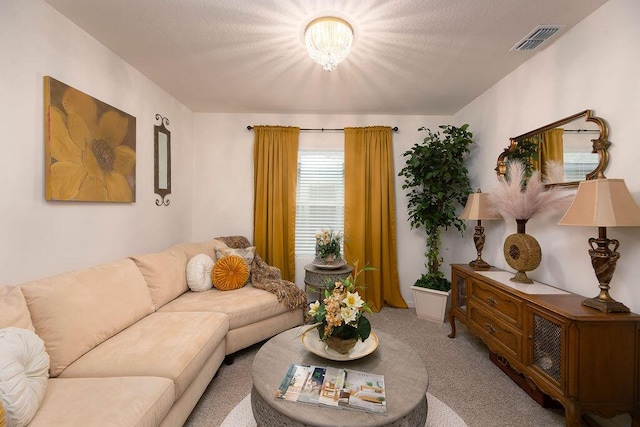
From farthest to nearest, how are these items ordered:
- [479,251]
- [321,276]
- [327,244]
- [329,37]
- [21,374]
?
[327,244]
[321,276]
[479,251]
[329,37]
[21,374]

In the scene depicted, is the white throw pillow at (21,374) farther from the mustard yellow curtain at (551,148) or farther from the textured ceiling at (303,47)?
the mustard yellow curtain at (551,148)

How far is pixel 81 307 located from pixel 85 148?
3.67ft

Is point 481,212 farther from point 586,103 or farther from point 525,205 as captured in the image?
point 586,103

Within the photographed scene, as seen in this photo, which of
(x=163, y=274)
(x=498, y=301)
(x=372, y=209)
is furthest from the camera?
(x=372, y=209)

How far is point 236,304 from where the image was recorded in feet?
7.34

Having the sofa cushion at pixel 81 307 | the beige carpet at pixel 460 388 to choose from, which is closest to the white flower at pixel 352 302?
the beige carpet at pixel 460 388

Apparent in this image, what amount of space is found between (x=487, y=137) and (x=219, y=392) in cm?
342

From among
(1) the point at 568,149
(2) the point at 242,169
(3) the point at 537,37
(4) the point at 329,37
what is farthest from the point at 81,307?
(3) the point at 537,37

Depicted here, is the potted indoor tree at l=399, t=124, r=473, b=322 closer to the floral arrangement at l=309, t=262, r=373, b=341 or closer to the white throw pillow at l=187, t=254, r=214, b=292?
the floral arrangement at l=309, t=262, r=373, b=341

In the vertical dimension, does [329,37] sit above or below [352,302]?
above

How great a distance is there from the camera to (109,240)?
2180mm

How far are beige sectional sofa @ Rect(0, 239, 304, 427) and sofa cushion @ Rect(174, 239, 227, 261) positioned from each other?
402 millimetres

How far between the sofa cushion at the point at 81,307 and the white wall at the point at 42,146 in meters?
0.27

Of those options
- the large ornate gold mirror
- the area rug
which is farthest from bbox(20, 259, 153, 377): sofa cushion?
the large ornate gold mirror
